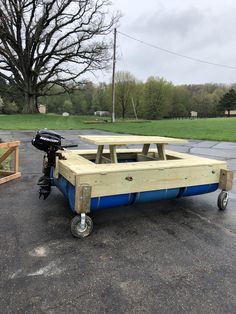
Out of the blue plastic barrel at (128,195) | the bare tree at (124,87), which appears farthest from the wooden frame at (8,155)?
the bare tree at (124,87)

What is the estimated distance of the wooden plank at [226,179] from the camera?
3.83 metres

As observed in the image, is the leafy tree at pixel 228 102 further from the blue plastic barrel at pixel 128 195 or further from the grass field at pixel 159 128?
the blue plastic barrel at pixel 128 195

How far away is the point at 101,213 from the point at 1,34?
29.3 metres

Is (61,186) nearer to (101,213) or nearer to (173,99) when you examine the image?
(101,213)

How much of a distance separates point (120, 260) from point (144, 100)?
55.8 m

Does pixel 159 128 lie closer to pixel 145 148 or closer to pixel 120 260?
pixel 145 148

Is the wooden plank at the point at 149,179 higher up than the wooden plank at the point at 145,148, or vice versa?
the wooden plank at the point at 145,148

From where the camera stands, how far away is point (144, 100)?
56.7 meters

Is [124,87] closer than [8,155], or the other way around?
[8,155]

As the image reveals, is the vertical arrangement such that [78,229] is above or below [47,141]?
below

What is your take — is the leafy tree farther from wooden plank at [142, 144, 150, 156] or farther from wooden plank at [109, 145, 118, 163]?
wooden plank at [109, 145, 118, 163]

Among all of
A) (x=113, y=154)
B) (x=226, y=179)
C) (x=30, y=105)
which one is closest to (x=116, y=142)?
(x=113, y=154)

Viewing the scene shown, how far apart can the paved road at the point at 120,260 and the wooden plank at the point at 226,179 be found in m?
0.35

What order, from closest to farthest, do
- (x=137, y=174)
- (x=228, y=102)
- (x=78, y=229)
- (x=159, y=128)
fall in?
(x=78, y=229), (x=137, y=174), (x=159, y=128), (x=228, y=102)
